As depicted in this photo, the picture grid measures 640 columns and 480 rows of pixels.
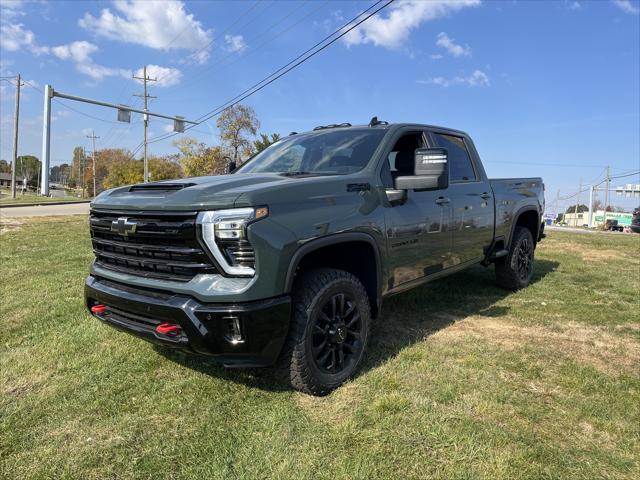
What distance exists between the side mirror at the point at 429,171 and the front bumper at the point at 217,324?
1.40m

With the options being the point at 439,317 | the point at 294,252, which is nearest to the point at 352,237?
the point at 294,252

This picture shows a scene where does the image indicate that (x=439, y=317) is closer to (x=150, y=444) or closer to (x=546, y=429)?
(x=546, y=429)

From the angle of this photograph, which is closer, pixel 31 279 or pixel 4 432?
pixel 4 432

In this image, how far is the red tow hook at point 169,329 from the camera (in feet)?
9.09

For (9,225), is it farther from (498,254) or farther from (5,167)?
(5,167)

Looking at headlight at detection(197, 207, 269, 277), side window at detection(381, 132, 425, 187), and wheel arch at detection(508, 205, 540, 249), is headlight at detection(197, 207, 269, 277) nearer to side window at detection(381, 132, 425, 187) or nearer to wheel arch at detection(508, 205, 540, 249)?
side window at detection(381, 132, 425, 187)

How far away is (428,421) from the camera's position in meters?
2.77

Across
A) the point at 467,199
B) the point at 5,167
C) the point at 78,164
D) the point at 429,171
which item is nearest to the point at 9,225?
the point at 467,199

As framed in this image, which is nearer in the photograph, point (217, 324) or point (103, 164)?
point (217, 324)

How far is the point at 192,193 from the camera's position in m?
2.80

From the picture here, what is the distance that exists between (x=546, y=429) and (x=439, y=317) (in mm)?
2204

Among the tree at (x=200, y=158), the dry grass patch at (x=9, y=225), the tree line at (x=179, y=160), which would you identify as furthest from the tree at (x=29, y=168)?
the dry grass patch at (x=9, y=225)

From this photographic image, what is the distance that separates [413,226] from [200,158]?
155ft

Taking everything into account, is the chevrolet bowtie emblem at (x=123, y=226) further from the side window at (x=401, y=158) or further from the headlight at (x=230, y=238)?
the side window at (x=401, y=158)
